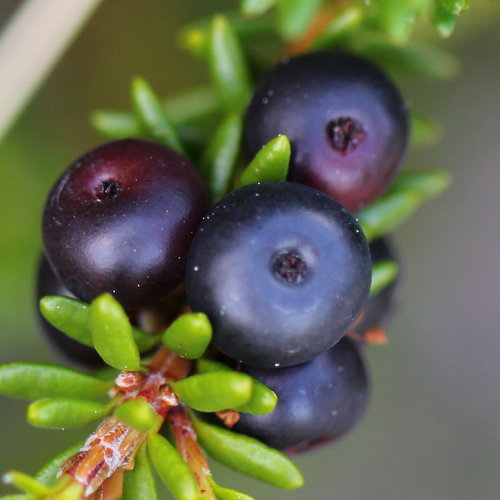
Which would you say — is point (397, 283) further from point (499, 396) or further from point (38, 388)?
point (499, 396)

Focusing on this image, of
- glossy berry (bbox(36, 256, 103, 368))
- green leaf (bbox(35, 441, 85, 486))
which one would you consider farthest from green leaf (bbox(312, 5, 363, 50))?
green leaf (bbox(35, 441, 85, 486))

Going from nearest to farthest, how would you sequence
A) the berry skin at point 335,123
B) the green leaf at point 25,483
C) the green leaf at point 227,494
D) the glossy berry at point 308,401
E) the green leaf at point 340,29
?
the green leaf at point 25,483, the green leaf at point 227,494, the glossy berry at point 308,401, the berry skin at point 335,123, the green leaf at point 340,29

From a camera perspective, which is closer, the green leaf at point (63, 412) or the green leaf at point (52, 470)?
the green leaf at point (63, 412)

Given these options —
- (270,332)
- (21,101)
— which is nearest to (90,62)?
(21,101)

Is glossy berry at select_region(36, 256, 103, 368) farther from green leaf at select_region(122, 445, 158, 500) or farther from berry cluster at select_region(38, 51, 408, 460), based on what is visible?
green leaf at select_region(122, 445, 158, 500)

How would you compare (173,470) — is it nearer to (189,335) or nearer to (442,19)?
A: (189,335)

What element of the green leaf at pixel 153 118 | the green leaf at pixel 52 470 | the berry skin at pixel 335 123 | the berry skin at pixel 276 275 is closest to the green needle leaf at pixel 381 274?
the berry skin at pixel 335 123

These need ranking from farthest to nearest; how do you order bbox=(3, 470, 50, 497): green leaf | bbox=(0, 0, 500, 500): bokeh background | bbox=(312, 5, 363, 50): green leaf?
bbox=(0, 0, 500, 500): bokeh background → bbox=(312, 5, 363, 50): green leaf → bbox=(3, 470, 50, 497): green leaf

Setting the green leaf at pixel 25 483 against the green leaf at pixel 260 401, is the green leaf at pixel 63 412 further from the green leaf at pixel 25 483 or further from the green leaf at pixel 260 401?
the green leaf at pixel 260 401
